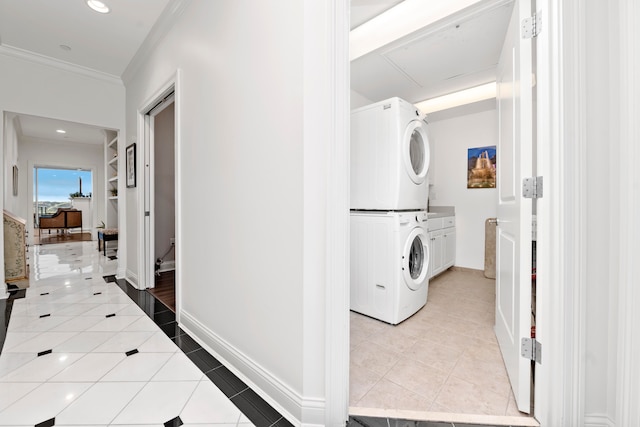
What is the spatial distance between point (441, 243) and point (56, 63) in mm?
5359

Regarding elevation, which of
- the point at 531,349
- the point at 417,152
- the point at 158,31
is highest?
the point at 158,31

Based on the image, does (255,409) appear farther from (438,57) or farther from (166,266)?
(166,266)

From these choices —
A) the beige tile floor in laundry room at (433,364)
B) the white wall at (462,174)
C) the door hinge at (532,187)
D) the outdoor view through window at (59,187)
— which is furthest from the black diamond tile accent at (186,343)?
the outdoor view through window at (59,187)

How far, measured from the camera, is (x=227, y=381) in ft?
4.92

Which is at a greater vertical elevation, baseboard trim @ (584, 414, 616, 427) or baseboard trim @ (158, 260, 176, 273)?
baseboard trim @ (158, 260, 176, 273)

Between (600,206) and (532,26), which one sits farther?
(532,26)

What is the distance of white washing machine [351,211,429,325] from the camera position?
2.14m

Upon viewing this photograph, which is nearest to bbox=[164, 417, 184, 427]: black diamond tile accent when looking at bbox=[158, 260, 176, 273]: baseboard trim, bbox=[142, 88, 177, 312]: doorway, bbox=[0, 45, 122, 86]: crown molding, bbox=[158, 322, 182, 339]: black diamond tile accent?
bbox=[158, 322, 182, 339]: black diamond tile accent

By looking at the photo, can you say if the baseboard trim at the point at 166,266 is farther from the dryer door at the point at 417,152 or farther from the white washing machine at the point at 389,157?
the dryer door at the point at 417,152

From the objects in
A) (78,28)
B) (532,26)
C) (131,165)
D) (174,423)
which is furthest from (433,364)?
(78,28)

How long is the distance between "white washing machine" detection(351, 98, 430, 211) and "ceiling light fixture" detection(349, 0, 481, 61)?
2.02ft

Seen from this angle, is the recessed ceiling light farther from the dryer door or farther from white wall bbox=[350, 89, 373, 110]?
the dryer door

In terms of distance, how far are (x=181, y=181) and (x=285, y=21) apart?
59.6 inches

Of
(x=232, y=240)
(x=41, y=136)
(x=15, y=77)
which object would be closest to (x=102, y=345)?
(x=232, y=240)
